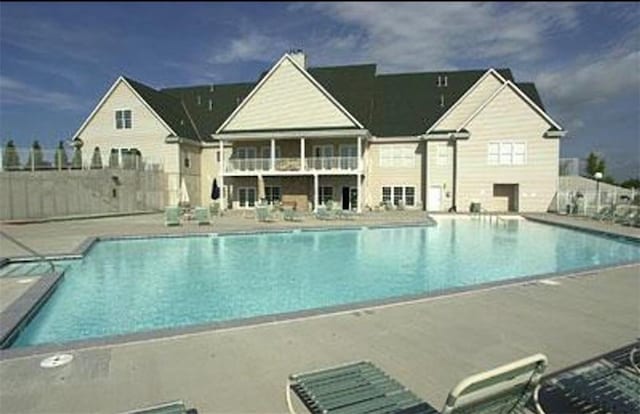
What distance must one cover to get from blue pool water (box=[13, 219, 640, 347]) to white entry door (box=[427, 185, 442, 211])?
1166 centimetres

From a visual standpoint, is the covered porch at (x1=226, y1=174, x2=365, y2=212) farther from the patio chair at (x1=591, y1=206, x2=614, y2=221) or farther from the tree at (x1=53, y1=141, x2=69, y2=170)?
the patio chair at (x1=591, y1=206, x2=614, y2=221)

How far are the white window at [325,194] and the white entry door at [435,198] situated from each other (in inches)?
272

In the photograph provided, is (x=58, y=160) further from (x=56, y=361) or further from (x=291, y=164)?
(x=56, y=361)

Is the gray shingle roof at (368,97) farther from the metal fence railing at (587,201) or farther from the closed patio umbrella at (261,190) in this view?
the metal fence railing at (587,201)

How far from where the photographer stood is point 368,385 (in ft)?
12.6

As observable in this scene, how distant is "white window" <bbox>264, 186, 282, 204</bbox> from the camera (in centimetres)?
3472

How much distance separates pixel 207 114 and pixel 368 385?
37396 mm

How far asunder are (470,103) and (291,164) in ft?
43.4

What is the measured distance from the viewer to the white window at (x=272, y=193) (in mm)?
34719

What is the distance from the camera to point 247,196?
3531cm

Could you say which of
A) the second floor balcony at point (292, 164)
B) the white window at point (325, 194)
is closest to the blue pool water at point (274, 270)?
the second floor balcony at point (292, 164)

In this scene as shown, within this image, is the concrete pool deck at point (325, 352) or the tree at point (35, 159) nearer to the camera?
the concrete pool deck at point (325, 352)

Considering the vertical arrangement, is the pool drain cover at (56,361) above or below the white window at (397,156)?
below

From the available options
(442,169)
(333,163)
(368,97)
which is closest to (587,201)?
(442,169)
